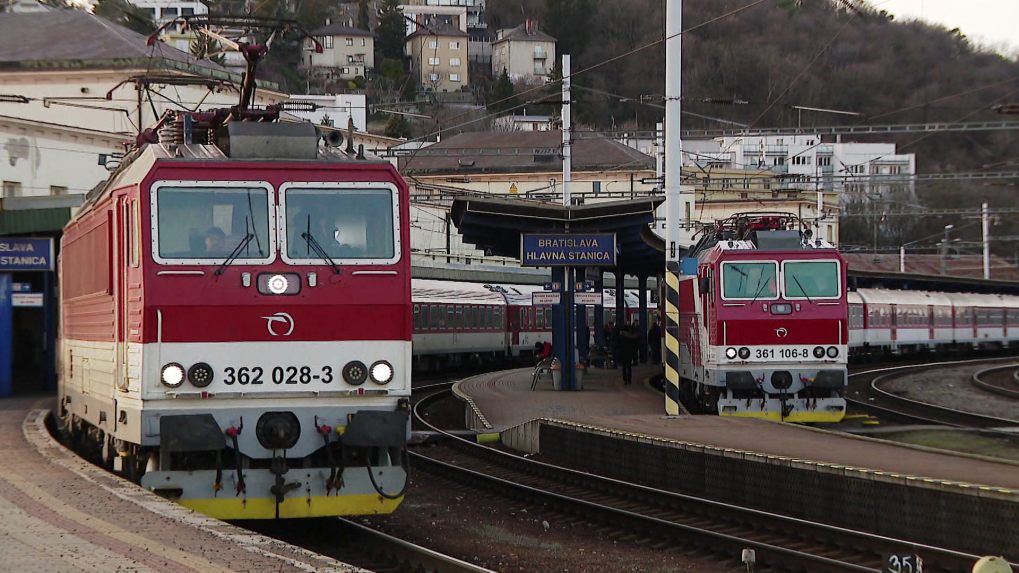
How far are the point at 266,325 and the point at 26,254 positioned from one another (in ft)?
63.0

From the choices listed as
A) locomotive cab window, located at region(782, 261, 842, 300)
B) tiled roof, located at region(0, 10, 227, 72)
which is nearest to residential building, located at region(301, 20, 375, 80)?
tiled roof, located at region(0, 10, 227, 72)

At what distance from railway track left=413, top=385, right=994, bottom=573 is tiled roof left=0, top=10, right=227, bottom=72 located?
1770 inches

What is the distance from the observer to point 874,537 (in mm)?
10891

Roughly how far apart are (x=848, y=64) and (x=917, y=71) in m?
5.58

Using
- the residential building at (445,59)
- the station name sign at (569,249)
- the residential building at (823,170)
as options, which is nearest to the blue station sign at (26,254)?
the station name sign at (569,249)

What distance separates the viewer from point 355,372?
427 inches

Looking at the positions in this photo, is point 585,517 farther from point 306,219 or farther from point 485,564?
point 306,219

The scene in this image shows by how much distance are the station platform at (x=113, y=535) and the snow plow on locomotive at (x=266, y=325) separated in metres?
0.57

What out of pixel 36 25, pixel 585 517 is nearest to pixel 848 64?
pixel 585 517

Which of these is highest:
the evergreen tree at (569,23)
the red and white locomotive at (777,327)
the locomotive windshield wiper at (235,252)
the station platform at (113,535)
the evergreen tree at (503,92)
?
the evergreen tree at (569,23)

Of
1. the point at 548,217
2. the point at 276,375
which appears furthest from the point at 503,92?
the point at 276,375

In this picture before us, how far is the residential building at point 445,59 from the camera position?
109 meters

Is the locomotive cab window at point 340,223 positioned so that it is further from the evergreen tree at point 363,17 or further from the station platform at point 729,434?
the evergreen tree at point 363,17

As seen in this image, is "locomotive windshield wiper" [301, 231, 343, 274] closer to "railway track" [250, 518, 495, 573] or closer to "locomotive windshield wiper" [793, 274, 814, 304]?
"railway track" [250, 518, 495, 573]
